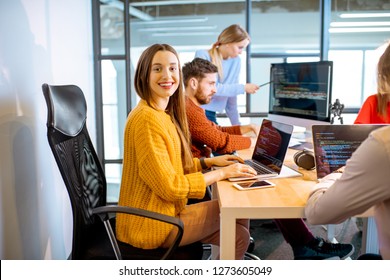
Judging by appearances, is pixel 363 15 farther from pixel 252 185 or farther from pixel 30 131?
pixel 30 131

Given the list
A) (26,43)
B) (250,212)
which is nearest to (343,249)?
(250,212)

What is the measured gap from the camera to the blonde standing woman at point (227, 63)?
2.69 metres

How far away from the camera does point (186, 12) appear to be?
3957 millimetres

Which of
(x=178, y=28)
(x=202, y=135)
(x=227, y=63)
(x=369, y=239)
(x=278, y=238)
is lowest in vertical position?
(x=278, y=238)

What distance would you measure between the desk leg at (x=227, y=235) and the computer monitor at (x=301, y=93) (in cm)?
96

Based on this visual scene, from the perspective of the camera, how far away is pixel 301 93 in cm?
212

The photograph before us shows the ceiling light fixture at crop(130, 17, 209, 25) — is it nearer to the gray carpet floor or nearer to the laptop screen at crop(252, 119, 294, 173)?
the gray carpet floor

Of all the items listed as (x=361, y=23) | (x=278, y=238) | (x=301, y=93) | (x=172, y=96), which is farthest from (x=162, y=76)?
(x=361, y=23)

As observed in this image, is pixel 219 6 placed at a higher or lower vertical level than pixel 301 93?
higher

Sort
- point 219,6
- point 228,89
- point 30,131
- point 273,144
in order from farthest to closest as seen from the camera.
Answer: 1. point 219,6
2. point 228,89
3. point 30,131
4. point 273,144

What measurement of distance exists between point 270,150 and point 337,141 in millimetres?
295

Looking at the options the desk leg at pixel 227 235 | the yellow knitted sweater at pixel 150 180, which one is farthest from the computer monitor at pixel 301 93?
the desk leg at pixel 227 235

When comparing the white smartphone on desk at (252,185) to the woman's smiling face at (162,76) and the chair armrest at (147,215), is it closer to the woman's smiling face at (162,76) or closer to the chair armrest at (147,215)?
the chair armrest at (147,215)

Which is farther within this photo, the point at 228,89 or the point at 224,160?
the point at 228,89
